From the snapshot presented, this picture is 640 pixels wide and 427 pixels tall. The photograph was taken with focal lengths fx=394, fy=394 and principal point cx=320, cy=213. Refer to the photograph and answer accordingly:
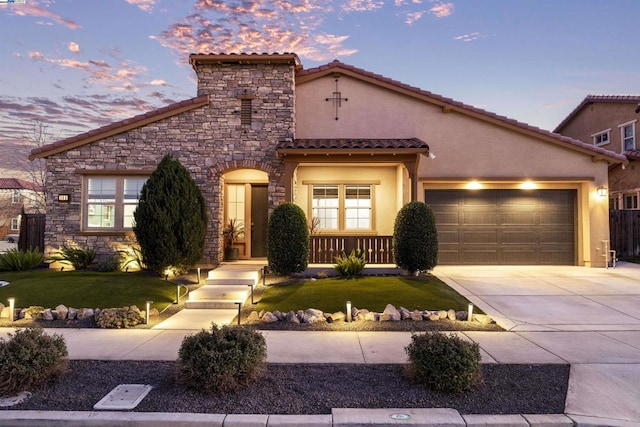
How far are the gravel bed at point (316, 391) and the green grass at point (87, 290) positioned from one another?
3670 millimetres

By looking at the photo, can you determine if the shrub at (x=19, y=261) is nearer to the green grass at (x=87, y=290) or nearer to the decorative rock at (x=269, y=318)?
the green grass at (x=87, y=290)

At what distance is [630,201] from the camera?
19.0 m

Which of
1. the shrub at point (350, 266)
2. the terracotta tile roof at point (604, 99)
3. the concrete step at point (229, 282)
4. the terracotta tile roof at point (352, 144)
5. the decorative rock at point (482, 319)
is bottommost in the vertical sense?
the decorative rock at point (482, 319)

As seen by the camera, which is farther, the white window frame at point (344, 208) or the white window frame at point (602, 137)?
the white window frame at point (602, 137)

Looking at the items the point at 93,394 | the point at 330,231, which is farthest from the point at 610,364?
the point at 330,231

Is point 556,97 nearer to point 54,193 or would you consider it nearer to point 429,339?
point 429,339

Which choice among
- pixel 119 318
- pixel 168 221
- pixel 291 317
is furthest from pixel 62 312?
pixel 291 317

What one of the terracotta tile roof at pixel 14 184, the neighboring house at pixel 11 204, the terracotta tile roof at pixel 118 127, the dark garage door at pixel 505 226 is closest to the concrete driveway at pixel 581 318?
the dark garage door at pixel 505 226

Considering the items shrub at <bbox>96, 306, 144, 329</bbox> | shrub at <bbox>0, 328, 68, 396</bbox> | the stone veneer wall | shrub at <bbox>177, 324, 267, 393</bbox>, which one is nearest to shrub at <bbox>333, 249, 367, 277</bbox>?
the stone veneer wall

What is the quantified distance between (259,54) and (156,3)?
3159 mm

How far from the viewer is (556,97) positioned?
20688 mm

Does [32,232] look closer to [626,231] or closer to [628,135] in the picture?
[626,231]

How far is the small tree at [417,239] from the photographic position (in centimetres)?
1020

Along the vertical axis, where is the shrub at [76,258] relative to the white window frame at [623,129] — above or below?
below
